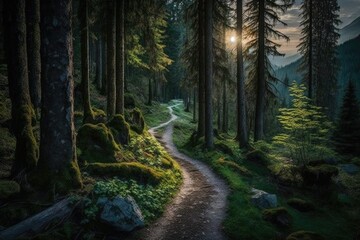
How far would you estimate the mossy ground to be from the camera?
A: 7.64 meters

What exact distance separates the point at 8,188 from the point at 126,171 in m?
3.58

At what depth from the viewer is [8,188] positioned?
20.7ft

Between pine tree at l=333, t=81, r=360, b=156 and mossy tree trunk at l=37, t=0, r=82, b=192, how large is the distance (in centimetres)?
2412

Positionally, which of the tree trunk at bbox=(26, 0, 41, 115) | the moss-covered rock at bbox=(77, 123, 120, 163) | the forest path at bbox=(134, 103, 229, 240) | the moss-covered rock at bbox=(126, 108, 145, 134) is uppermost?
the tree trunk at bbox=(26, 0, 41, 115)

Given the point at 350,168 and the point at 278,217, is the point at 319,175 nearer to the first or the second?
the point at 278,217

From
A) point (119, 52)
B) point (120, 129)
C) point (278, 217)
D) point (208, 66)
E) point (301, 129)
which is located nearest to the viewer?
point (278, 217)

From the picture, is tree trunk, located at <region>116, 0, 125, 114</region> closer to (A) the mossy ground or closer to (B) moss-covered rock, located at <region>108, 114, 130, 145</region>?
(B) moss-covered rock, located at <region>108, 114, 130, 145</region>

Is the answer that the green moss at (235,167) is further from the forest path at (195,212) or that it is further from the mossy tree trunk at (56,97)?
the mossy tree trunk at (56,97)

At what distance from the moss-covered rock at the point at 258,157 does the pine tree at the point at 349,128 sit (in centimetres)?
1228

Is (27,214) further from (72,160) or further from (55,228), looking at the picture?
(72,160)

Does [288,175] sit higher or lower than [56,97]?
lower

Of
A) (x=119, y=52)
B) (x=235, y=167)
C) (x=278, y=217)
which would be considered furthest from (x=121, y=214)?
(x=119, y=52)

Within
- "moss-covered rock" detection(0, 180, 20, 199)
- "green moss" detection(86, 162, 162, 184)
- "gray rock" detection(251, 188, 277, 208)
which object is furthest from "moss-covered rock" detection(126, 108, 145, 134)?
"moss-covered rock" detection(0, 180, 20, 199)

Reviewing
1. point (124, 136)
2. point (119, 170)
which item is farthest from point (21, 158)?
point (124, 136)
